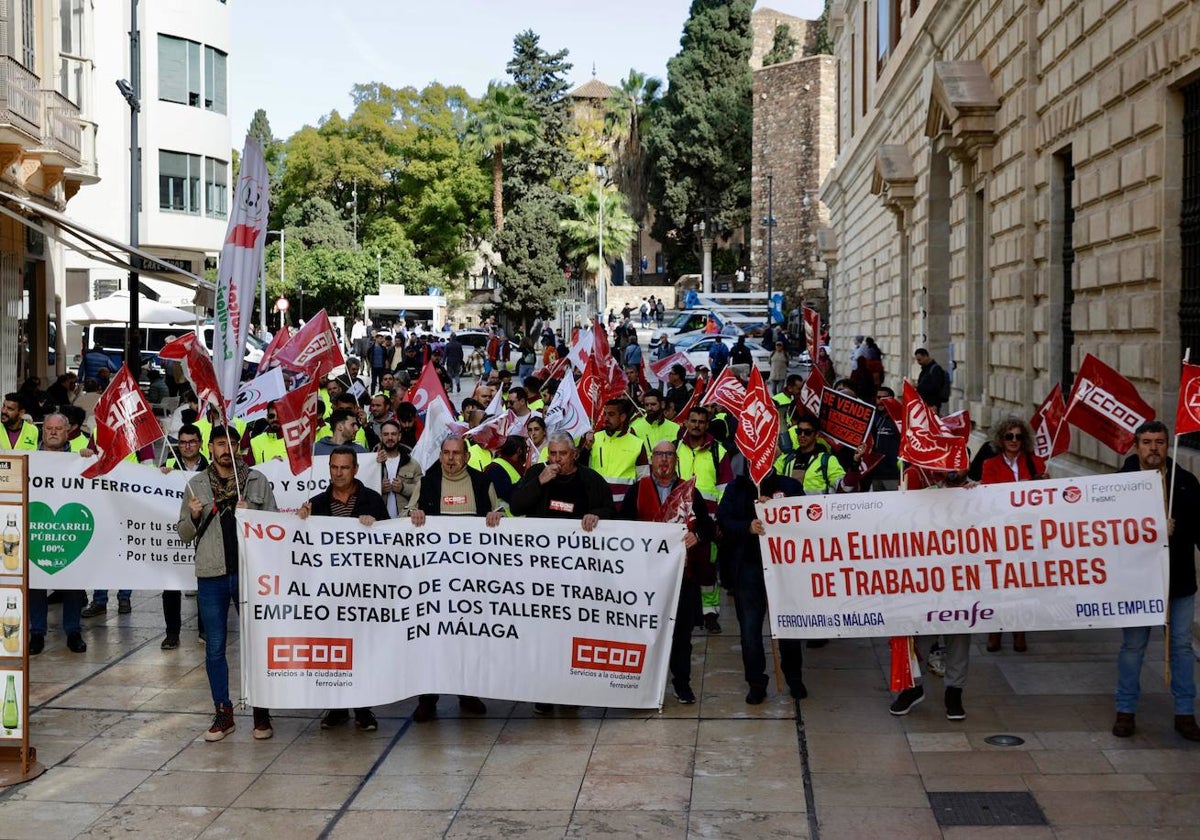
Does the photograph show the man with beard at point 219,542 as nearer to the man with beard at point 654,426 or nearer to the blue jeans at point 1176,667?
the blue jeans at point 1176,667

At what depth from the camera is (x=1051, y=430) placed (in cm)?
1140

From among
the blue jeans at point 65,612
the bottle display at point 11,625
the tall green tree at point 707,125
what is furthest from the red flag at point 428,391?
the tall green tree at point 707,125

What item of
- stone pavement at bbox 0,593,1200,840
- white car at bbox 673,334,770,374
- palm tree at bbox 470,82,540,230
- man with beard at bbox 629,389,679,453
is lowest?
stone pavement at bbox 0,593,1200,840

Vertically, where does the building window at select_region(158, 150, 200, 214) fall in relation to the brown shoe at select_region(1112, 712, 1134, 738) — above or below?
above

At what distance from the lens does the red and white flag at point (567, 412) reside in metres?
13.8

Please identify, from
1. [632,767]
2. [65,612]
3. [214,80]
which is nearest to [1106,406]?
[632,767]

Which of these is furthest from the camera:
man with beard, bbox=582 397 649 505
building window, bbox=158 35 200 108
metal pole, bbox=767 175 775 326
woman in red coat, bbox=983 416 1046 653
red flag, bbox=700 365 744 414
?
metal pole, bbox=767 175 775 326

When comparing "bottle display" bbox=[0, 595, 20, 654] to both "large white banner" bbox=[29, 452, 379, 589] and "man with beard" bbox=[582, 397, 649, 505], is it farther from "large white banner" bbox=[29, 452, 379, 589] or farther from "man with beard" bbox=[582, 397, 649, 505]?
"man with beard" bbox=[582, 397, 649, 505]

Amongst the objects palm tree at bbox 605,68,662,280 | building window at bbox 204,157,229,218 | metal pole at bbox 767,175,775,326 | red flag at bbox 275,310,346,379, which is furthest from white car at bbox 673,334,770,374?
palm tree at bbox 605,68,662,280

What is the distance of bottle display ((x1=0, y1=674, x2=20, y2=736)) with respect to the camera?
7980mm

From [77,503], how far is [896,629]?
631 centimetres

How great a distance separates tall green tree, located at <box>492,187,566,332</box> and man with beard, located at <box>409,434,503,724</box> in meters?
60.8

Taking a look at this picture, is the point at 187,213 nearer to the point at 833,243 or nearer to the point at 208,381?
the point at 833,243

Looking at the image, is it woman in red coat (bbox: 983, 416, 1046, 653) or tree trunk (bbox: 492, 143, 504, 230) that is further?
tree trunk (bbox: 492, 143, 504, 230)
